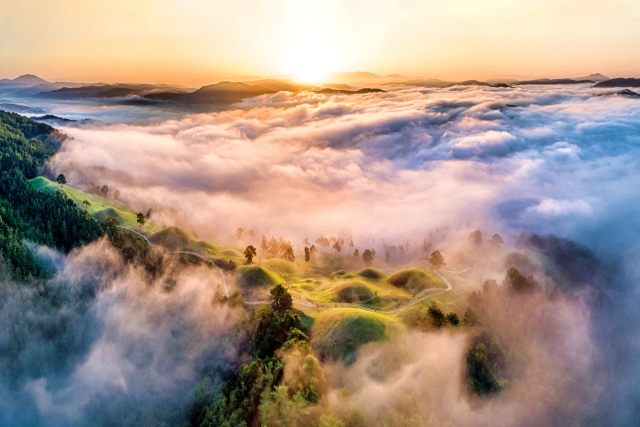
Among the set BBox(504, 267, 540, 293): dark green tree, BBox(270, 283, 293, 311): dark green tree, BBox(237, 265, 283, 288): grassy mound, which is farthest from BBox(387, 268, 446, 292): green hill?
BBox(270, 283, 293, 311): dark green tree

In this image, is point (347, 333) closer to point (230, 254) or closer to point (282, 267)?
point (282, 267)

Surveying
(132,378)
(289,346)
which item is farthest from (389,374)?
(132,378)

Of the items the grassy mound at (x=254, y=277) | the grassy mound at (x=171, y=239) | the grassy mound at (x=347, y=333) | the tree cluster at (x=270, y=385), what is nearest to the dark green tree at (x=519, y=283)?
the grassy mound at (x=347, y=333)

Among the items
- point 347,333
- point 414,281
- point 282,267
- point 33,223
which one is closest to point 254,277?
point 282,267

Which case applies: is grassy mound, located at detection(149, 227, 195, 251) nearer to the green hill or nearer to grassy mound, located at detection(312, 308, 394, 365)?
grassy mound, located at detection(312, 308, 394, 365)

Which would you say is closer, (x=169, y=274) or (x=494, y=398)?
(x=494, y=398)

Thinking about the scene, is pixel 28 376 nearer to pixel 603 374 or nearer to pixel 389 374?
pixel 389 374
